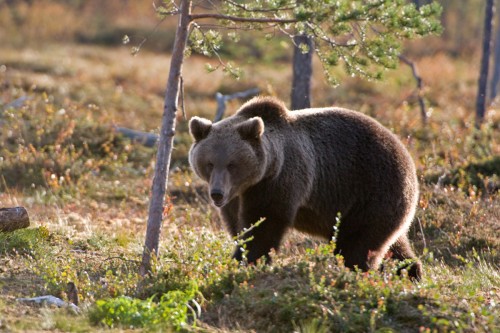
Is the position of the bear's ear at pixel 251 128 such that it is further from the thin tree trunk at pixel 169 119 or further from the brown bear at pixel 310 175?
the thin tree trunk at pixel 169 119

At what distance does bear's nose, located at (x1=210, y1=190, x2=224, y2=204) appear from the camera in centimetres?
625

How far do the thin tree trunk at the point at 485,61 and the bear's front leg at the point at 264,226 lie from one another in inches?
A: 340

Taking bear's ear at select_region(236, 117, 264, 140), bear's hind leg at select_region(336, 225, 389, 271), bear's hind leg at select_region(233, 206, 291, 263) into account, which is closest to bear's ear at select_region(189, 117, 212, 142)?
bear's ear at select_region(236, 117, 264, 140)

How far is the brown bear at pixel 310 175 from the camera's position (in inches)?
258

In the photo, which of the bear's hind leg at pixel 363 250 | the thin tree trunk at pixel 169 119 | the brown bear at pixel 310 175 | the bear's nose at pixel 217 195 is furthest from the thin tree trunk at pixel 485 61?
the bear's nose at pixel 217 195

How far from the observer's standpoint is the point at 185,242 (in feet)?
22.7

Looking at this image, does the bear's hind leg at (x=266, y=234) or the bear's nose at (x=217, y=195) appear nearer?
the bear's nose at (x=217, y=195)

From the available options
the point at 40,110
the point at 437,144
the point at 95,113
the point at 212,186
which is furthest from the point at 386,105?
the point at 212,186

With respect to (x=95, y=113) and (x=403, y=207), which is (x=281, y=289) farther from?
(x=95, y=113)

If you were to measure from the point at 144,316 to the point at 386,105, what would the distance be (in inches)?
541

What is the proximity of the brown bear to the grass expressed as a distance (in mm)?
403

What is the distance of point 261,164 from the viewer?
6.55 m

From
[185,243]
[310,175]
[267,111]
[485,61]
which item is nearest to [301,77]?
[485,61]

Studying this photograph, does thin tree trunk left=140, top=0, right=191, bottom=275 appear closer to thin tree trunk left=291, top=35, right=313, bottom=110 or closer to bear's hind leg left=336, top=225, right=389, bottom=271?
bear's hind leg left=336, top=225, right=389, bottom=271
